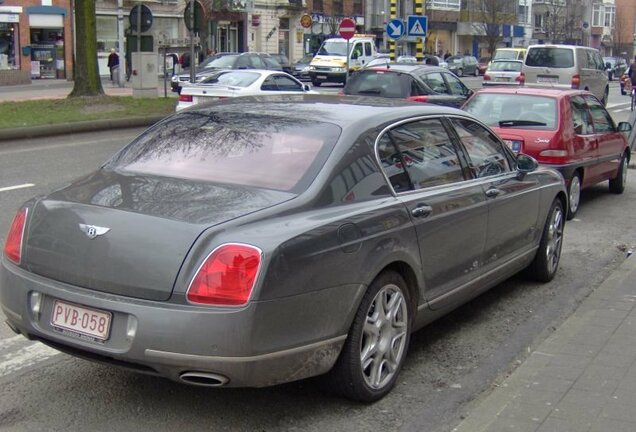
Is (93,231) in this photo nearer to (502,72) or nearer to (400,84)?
(400,84)

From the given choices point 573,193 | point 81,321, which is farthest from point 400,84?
→ point 81,321

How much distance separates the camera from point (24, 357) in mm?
4836

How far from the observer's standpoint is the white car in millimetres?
17734

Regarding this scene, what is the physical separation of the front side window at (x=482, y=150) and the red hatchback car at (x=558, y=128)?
3.51 meters

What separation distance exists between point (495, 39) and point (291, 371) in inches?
2853

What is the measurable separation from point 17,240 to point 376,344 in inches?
75.6

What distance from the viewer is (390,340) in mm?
4344

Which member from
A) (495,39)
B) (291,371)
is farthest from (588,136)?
(495,39)

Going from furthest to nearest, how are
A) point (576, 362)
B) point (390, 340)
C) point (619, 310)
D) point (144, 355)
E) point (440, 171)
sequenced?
1. point (619, 310)
2. point (440, 171)
3. point (576, 362)
4. point (390, 340)
5. point (144, 355)

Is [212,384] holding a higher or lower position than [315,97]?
lower

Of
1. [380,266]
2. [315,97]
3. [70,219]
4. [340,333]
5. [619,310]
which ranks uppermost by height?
[315,97]

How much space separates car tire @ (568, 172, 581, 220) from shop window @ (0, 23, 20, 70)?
3134 centimetres

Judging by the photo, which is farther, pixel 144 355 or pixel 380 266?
pixel 380 266

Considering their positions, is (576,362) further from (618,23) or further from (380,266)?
(618,23)
